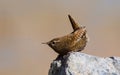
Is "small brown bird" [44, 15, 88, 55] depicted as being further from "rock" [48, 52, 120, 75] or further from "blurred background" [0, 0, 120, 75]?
"blurred background" [0, 0, 120, 75]

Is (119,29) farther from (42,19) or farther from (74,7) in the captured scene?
(42,19)

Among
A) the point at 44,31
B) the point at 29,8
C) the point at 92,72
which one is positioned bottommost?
the point at 92,72

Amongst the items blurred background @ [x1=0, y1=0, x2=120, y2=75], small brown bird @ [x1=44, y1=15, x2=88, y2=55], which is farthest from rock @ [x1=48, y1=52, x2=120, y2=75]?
blurred background @ [x1=0, y1=0, x2=120, y2=75]

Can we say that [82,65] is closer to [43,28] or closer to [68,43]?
[68,43]

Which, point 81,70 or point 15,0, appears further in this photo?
point 15,0

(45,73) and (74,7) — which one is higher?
(74,7)

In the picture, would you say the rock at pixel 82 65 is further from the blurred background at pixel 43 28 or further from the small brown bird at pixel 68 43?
the blurred background at pixel 43 28

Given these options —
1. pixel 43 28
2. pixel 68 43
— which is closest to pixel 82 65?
pixel 68 43

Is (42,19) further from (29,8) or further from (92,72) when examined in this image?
(92,72)

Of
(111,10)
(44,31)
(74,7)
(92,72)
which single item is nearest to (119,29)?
(111,10)
